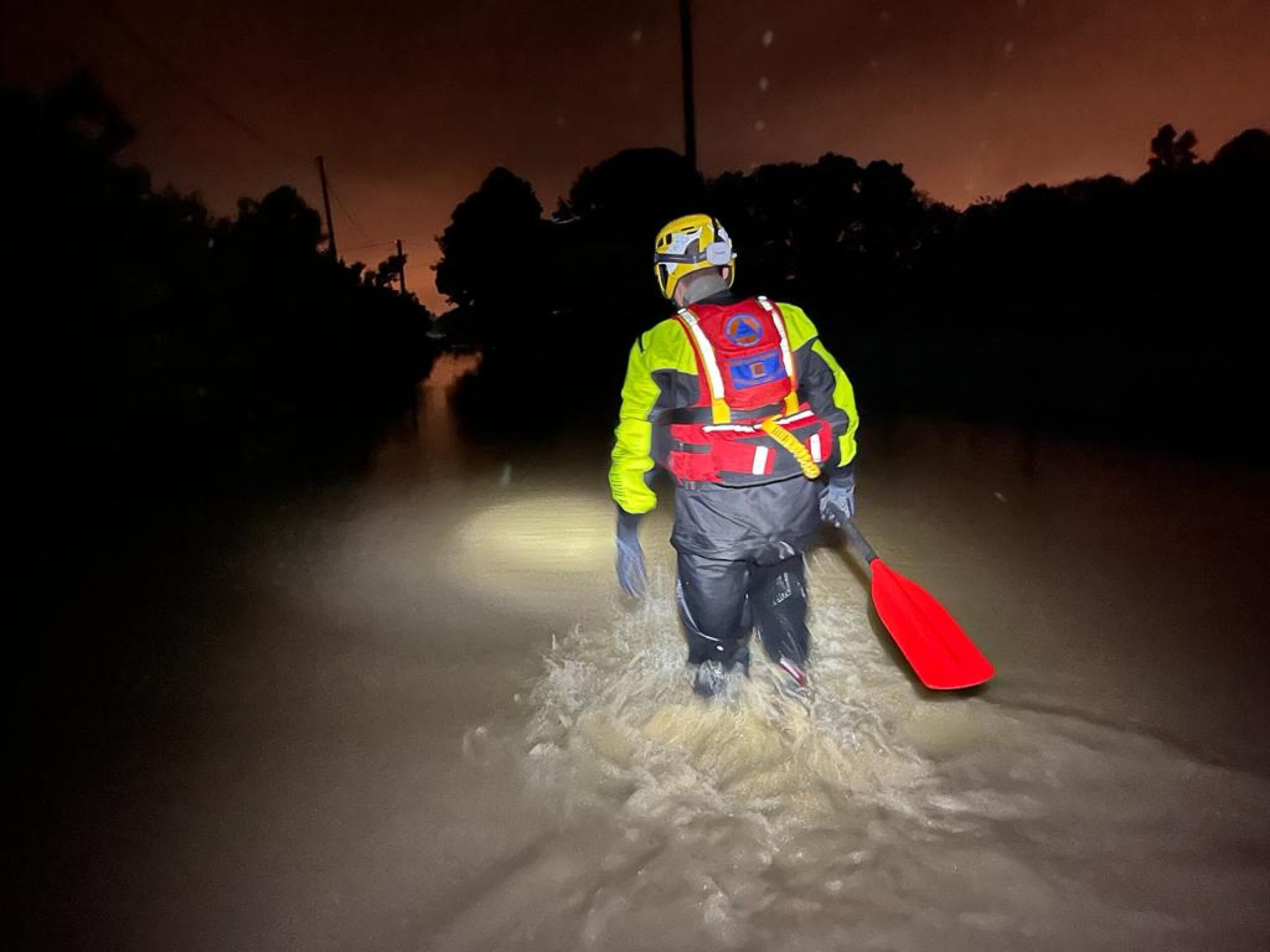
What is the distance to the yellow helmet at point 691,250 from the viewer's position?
311cm

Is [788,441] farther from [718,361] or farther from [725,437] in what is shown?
[718,361]

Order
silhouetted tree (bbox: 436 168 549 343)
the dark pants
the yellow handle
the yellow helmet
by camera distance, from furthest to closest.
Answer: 1. silhouetted tree (bbox: 436 168 549 343)
2. the dark pants
3. the yellow helmet
4. the yellow handle

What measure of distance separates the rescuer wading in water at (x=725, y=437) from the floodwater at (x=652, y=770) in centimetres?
60

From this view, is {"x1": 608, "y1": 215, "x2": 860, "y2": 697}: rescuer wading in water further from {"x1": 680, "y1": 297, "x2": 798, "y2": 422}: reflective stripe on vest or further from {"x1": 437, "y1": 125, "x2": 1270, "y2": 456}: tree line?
{"x1": 437, "y1": 125, "x2": 1270, "y2": 456}: tree line

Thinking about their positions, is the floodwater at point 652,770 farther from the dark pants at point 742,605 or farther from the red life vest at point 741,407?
the red life vest at point 741,407

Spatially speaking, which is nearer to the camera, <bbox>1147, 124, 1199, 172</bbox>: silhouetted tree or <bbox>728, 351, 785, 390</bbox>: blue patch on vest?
<bbox>728, 351, 785, 390</bbox>: blue patch on vest

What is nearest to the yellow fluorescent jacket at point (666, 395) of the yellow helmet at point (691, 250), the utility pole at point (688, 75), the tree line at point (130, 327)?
the yellow helmet at point (691, 250)

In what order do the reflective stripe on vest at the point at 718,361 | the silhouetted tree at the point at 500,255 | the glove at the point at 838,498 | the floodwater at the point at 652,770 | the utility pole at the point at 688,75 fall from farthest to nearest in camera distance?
the silhouetted tree at the point at 500,255 → the utility pole at the point at 688,75 → the glove at the point at 838,498 → the reflective stripe on vest at the point at 718,361 → the floodwater at the point at 652,770

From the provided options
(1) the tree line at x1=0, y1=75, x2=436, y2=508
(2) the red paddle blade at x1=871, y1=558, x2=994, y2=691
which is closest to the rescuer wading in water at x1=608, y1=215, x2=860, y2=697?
(2) the red paddle blade at x1=871, y1=558, x2=994, y2=691

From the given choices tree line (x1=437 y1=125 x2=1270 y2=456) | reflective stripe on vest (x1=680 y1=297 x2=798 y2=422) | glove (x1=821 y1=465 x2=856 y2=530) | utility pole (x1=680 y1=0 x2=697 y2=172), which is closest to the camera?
reflective stripe on vest (x1=680 y1=297 x2=798 y2=422)

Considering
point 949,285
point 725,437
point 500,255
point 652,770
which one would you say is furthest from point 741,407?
point 500,255

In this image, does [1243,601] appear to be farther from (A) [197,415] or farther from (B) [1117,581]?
(A) [197,415]

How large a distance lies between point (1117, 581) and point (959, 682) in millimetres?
2622

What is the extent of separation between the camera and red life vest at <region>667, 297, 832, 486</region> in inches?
113
